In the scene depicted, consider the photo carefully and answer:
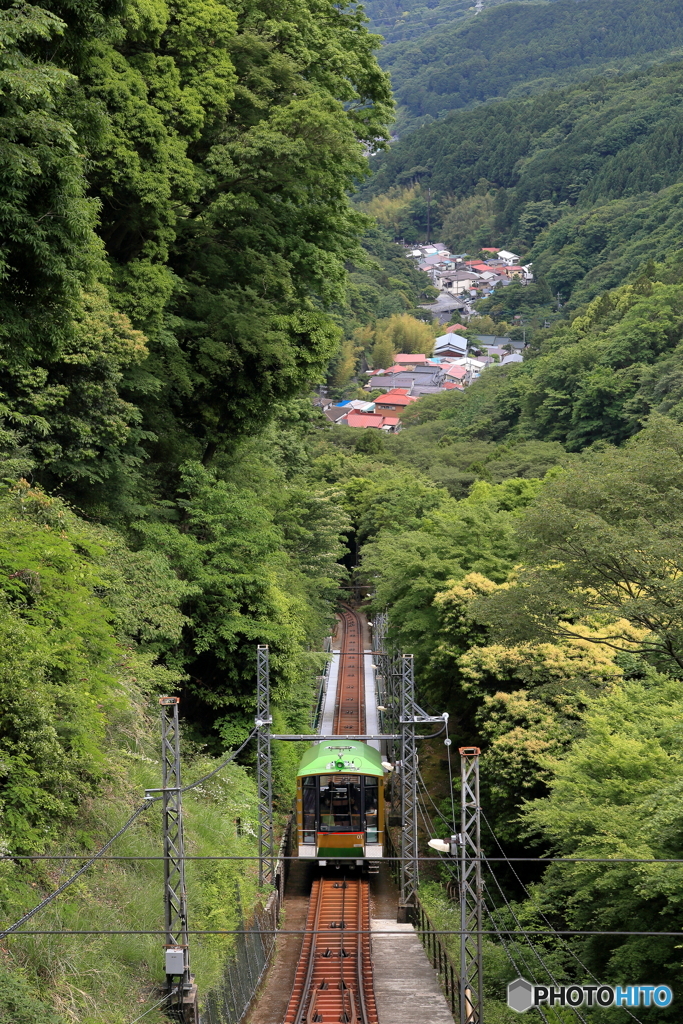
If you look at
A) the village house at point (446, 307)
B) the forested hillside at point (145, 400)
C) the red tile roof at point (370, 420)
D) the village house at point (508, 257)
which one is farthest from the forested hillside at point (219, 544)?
the village house at point (508, 257)

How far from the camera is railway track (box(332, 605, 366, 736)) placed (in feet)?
120

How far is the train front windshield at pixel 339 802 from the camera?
2133 cm

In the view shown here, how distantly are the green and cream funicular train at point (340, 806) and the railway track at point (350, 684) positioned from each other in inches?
384

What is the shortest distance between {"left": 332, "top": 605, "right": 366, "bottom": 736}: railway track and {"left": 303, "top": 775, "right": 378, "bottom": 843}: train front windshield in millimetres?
9785

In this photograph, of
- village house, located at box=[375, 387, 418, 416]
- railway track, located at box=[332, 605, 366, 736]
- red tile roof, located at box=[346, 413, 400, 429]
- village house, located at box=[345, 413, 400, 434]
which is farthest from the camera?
village house, located at box=[375, 387, 418, 416]

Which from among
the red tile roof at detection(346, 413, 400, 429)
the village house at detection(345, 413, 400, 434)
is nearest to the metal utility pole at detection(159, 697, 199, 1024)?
the village house at detection(345, 413, 400, 434)

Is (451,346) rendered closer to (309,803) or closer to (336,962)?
(309,803)

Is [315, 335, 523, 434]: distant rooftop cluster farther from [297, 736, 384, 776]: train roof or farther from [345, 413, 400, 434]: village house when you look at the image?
[297, 736, 384, 776]: train roof

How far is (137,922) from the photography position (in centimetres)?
1234

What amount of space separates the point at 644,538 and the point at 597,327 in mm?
57519

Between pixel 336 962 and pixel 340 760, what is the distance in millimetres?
4447

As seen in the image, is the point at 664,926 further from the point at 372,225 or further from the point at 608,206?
the point at 608,206

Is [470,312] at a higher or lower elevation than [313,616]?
higher

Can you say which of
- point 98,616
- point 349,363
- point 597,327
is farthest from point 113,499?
point 349,363
